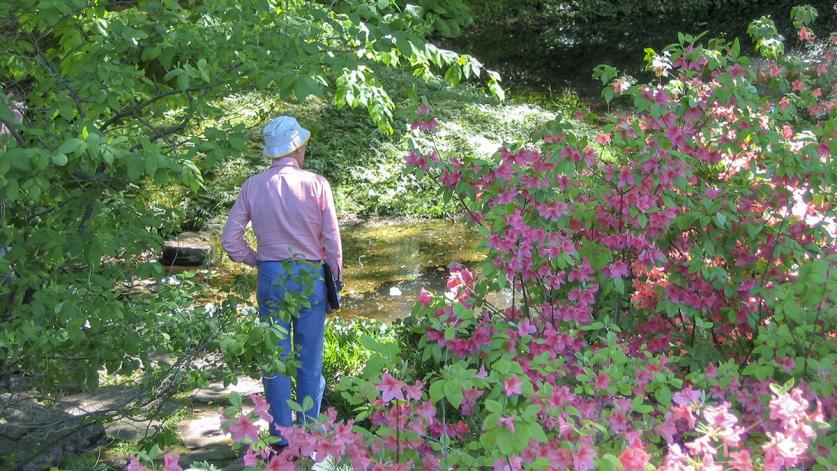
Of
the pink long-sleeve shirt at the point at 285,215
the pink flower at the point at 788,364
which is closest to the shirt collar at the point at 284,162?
the pink long-sleeve shirt at the point at 285,215

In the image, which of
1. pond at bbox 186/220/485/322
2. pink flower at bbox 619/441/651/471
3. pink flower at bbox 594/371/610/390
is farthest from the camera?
pond at bbox 186/220/485/322

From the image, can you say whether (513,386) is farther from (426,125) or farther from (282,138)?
(282,138)

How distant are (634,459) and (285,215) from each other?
2430 millimetres

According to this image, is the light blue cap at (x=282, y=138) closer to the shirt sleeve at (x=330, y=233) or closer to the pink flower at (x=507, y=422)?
the shirt sleeve at (x=330, y=233)

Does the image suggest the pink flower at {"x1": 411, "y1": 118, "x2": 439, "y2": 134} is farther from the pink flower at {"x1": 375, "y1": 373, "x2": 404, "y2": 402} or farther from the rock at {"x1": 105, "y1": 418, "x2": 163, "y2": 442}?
the rock at {"x1": 105, "y1": 418, "x2": 163, "y2": 442}

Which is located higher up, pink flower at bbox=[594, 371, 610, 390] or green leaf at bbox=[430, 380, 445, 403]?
green leaf at bbox=[430, 380, 445, 403]

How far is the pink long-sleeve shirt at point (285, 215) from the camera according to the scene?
13.9 feet

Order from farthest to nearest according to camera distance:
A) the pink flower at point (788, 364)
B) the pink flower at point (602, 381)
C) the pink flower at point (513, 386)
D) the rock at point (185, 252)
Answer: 1. the rock at point (185, 252)
2. the pink flower at point (788, 364)
3. the pink flower at point (602, 381)
4. the pink flower at point (513, 386)

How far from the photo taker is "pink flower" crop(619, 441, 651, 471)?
2.17 metres

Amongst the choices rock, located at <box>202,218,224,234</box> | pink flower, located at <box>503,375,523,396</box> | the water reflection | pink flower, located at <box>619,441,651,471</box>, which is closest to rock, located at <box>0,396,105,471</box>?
pink flower, located at <box>503,375,523,396</box>

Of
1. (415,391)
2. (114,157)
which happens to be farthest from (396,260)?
(415,391)

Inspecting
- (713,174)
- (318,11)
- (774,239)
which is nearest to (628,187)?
(774,239)

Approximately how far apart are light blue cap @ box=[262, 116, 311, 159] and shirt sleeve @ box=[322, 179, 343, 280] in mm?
226

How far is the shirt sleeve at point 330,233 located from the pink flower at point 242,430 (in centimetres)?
208
